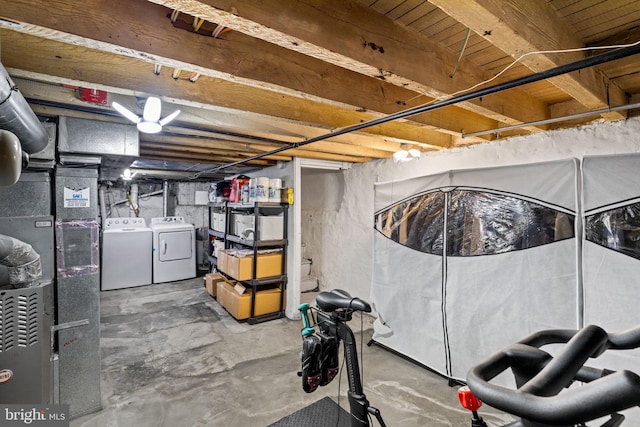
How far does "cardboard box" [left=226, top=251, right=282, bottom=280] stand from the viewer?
3.96 meters

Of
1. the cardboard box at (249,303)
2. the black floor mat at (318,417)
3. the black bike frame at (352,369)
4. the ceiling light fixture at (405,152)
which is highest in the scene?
the ceiling light fixture at (405,152)

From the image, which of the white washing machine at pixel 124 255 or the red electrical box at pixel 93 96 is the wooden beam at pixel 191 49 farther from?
the white washing machine at pixel 124 255

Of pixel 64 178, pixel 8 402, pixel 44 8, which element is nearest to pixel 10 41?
pixel 44 8

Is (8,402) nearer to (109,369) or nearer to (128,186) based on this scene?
(109,369)

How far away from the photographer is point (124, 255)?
5590 millimetres

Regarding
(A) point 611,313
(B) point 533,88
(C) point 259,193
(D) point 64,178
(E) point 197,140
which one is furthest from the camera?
(C) point 259,193

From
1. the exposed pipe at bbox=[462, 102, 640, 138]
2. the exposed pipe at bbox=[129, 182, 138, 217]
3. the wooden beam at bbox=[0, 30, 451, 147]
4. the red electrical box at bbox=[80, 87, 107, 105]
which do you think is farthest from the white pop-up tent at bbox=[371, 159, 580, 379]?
the exposed pipe at bbox=[129, 182, 138, 217]

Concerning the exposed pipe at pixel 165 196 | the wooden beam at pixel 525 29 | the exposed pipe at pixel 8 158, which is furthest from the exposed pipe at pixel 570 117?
the exposed pipe at pixel 165 196

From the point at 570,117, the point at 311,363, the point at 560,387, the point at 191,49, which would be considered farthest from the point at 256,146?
the point at 560,387

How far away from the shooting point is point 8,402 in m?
1.42

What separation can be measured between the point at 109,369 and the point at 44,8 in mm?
2926

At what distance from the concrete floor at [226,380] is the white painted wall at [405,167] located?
3.00ft

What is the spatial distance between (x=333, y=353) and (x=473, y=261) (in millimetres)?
1501

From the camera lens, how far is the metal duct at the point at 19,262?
4.61 ft
